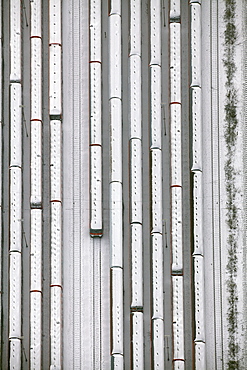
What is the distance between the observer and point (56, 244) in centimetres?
673

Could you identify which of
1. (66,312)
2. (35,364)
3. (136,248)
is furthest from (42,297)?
(136,248)

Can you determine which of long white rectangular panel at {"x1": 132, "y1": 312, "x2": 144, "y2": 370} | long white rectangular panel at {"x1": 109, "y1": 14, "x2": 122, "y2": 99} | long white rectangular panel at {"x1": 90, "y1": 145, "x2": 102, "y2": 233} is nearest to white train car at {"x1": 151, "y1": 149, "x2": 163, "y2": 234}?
long white rectangular panel at {"x1": 90, "y1": 145, "x2": 102, "y2": 233}

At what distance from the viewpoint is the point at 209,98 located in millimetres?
6961

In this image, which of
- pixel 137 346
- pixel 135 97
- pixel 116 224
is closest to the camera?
pixel 137 346

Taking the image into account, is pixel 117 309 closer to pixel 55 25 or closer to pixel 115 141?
pixel 115 141

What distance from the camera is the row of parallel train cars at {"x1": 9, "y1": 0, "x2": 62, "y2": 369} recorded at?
262 inches

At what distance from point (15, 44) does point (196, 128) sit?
3.24 metres

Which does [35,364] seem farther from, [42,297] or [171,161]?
[171,161]

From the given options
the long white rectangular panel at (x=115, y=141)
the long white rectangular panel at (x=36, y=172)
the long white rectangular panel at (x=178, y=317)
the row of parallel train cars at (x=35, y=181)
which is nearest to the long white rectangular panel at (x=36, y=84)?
the row of parallel train cars at (x=35, y=181)

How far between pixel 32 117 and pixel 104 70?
1.41m

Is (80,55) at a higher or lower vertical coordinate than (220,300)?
higher

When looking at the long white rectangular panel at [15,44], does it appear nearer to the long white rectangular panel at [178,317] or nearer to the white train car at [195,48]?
the white train car at [195,48]

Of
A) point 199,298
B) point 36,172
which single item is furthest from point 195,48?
point 199,298

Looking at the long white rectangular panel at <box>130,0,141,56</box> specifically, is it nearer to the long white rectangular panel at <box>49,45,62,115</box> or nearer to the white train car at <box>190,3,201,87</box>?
the white train car at <box>190,3,201,87</box>
